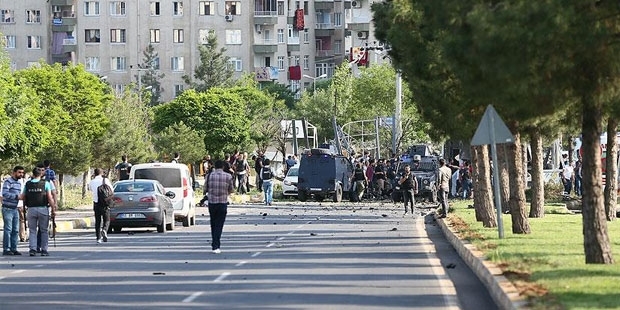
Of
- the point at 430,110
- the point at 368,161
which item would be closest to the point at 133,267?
the point at 430,110

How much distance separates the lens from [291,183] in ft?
228

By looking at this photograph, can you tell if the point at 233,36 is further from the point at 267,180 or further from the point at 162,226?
the point at 162,226

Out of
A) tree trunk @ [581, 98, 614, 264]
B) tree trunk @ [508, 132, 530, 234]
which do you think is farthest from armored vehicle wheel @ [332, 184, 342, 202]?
tree trunk @ [581, 98, 614, 264]

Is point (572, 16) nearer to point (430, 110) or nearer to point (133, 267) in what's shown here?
point (133, 267)

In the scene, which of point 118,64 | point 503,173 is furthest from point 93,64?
point 503,173

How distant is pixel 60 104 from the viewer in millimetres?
63656

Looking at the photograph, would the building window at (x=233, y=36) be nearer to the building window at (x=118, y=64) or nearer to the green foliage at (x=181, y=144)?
the building window at (x=118, y=64)

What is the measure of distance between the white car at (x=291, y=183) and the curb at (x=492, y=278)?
3883cm

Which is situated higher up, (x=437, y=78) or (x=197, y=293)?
(x=437, y=78)

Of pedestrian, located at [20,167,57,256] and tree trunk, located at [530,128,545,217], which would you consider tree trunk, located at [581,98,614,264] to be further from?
tree trunk, located at [530,128,545,217]

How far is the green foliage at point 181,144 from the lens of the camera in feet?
297

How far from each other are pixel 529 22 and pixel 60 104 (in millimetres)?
46433

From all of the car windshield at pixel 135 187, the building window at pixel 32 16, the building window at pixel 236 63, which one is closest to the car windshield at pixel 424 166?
the car windshield at pixel 135 187

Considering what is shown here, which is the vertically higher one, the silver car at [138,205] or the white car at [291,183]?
the white car at [291,183]
